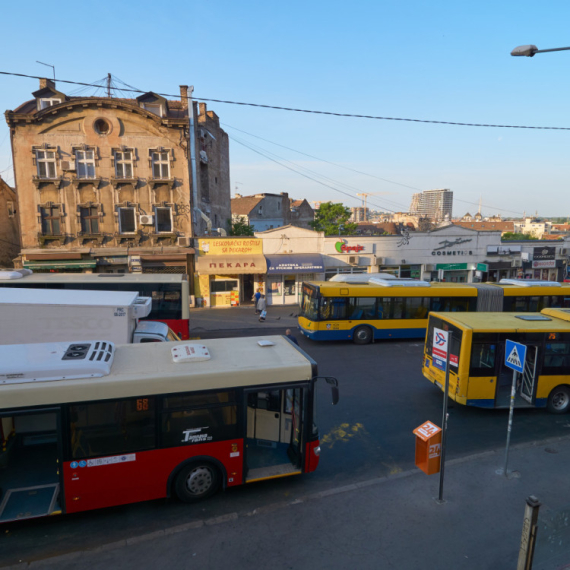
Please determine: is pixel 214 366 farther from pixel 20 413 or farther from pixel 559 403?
pixel 559 403

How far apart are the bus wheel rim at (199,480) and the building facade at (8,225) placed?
94.8 ft

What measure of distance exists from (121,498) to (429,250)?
91.5ft

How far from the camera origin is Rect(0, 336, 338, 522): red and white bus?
579 cm

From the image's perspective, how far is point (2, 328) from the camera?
1041 cm

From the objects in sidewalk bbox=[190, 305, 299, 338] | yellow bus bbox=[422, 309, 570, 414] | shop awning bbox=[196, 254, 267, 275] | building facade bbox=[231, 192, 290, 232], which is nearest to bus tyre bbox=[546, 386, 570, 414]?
yellow bus bbox=[422, 309, 570, 414]

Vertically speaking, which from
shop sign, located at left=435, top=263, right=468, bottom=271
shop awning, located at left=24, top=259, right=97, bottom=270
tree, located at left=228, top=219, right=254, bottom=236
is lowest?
shop sign, located at left=435, top=263, right=468, bottom=271

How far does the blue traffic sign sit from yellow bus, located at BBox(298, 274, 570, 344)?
9462 millimetres

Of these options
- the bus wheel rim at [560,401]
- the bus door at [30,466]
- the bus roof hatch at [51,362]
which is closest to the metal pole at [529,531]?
the bus roof hatch at [51,362]

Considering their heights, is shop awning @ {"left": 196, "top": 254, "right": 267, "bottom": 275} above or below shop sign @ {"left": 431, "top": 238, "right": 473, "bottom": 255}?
below

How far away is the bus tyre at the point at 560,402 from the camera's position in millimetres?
10406

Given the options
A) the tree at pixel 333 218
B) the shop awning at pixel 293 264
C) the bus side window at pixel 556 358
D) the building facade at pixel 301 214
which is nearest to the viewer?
the bus side window at pixel 556 358

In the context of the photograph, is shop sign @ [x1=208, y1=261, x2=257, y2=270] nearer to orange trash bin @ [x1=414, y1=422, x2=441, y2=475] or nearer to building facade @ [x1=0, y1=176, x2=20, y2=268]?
building facade @ [x1=0, y1=176, x2=20, y2=268]

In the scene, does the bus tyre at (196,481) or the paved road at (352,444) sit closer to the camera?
the paved road at (352,444)

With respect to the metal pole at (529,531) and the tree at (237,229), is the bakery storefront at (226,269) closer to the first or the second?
the tree at (237,229)
